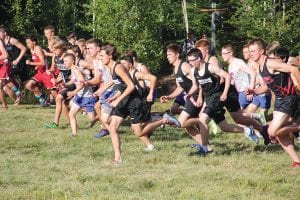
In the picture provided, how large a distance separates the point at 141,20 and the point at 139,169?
19203 mm

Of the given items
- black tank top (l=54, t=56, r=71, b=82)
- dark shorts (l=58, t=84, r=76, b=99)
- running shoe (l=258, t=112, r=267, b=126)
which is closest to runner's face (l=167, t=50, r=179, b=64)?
running shoe (l=258, t=112, r=267, b=126)

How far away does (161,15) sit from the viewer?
28.5 metres

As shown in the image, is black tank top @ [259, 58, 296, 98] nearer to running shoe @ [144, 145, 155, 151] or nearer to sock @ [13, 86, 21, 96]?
running shoe @ [144, 145, 155, 151]

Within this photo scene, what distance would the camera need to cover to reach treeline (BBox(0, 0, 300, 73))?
27.4 metres

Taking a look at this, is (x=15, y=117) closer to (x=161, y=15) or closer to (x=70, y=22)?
(x=161, y=15)

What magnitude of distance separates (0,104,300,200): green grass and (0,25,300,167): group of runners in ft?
1.16

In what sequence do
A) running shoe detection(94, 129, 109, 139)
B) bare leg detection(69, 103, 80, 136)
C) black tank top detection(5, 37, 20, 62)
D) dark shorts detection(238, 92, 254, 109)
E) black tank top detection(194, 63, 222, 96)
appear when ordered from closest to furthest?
black tank top detection(194, 63, 222, 96)
running shoe detection(94, 129, 109, 139)
bare leg detection(69, 103, 80, 136)
dark shorts detection(238, 92, 254, 109)
black tank top detection(5, 37, 20, 62)

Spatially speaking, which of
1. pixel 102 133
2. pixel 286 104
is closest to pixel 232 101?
pixel 286 104

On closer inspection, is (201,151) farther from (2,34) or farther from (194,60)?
(2,34)

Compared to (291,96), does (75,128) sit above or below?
below

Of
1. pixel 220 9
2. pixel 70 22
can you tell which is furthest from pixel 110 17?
pixel 220 9

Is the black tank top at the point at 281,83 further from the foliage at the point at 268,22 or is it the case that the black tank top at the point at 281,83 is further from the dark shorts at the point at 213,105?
the foliage at the point at 268,22

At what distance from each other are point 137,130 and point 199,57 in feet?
5.22

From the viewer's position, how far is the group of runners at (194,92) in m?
8.75
